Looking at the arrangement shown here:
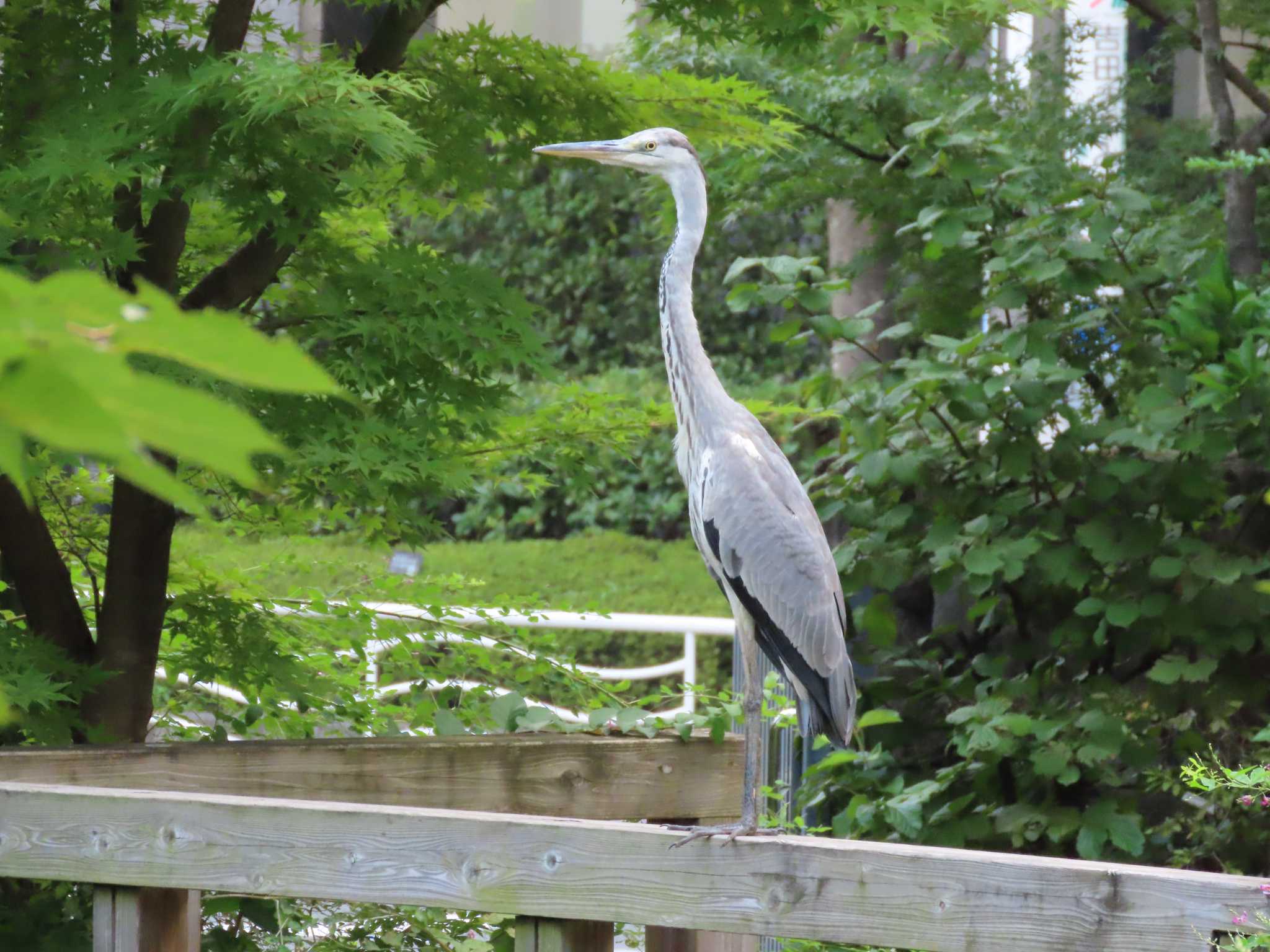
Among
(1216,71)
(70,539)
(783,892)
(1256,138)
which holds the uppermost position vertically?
(1216,71)

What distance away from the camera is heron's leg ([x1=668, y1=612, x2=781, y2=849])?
2039 millimetres

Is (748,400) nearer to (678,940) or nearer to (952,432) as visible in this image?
(952,432)

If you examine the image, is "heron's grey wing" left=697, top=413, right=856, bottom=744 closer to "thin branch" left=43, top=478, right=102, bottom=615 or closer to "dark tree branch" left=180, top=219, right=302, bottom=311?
"dark tree branch" left=180, top=219, right=302, bottom=311

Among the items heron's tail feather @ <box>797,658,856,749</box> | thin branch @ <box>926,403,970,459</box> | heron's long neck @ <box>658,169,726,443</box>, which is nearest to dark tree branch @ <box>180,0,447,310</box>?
heron's long neck @ <box>658,169,726,443</box>

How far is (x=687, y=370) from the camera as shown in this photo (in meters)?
2.63

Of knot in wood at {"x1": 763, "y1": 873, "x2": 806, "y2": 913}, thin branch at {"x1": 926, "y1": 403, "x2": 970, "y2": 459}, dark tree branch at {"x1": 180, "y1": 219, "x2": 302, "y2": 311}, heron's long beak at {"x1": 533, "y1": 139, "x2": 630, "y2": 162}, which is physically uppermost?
heron's long beak at {"x1": 533, "y1": 139, "x2": 630, "y2": 162}

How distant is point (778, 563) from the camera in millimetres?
2576

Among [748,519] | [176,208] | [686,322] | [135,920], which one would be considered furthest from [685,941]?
[176,208]

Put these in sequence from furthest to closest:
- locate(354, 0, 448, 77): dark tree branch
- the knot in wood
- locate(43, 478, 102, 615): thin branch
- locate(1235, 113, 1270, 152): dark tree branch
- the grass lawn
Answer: the grass lawn
locate(1235, 113, 1270, 152): dark tree branch
locate(43, 478, 102, 615): thin branch
locate(354, 0, 448, 77): dark tree branch
the knot in wood

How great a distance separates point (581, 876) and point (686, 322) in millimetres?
1194

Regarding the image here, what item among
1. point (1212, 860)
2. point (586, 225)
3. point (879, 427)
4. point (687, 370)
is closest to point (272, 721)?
point (687, 370)

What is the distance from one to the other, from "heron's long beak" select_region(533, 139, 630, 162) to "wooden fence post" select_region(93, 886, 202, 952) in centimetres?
151

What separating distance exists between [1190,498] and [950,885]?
2.22 m

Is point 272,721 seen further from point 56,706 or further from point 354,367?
point 354,367
